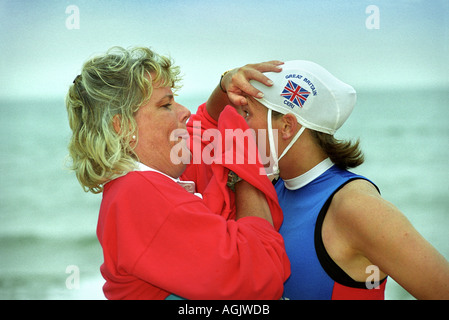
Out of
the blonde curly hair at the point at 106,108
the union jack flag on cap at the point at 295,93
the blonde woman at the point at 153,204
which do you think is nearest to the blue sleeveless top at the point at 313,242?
the blonde woman at the point at 153,204

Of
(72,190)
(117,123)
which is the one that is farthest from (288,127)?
(72,190)

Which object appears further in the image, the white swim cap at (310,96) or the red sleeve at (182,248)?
the white swim cap at (310,96)

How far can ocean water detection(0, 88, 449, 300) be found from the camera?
9.54 m

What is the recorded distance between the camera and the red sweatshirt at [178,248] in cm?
213

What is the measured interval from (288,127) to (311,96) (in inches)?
8.8

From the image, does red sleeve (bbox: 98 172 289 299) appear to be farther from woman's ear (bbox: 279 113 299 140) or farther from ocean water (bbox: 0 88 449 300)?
ocean water (bbox: 0 88 449 300)

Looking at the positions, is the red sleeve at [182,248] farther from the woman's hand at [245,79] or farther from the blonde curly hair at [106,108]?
the woman's hand at [245,79]

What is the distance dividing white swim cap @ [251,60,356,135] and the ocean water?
136 centimetres

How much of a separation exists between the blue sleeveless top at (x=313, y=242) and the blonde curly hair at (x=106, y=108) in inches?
37.1

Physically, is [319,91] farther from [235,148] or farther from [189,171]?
[189,171]

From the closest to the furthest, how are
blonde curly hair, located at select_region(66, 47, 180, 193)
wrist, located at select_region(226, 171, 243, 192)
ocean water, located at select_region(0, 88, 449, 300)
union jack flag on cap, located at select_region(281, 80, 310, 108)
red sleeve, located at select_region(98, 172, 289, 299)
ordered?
1. red sleeve, located at select_region(98, 172, 289, 299)
2. blonde curly hair, located at select_region(66, 47, 180, 193)
3. wrist, located at select_region(226, 171, 243, 192)
4. union jack flag on cap, located at select_region(281, 80, 310, 108)
5. ocean water, located at select_region(0, 88, 449, 300)

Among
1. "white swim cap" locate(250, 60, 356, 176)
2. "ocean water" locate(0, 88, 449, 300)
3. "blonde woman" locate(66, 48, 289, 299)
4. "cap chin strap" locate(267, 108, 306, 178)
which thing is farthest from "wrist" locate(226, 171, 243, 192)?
"ocean water" locate(0, 88, 449, 300)

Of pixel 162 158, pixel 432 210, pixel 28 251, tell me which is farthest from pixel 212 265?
pixel 432 210

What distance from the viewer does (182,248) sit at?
2145 millimetres
